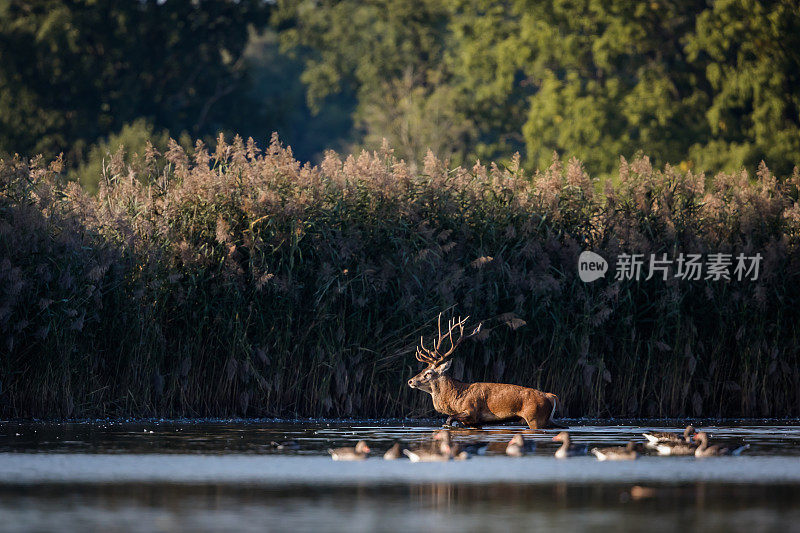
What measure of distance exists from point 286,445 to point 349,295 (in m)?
4.35

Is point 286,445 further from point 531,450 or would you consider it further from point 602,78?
point 602,78

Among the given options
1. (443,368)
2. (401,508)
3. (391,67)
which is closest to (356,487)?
(401,508)

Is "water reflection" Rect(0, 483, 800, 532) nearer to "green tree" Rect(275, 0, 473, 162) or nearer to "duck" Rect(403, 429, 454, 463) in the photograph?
"duck" Rect(403, 429, 454, 463)

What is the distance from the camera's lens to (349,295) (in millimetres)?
17938

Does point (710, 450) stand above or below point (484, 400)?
below

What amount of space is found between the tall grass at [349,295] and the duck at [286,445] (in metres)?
3.48

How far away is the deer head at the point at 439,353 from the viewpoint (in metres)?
16.4

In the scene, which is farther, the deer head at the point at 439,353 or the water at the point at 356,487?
the deer head at the point at 439,353

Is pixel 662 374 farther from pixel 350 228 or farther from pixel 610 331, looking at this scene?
pixel 350 228

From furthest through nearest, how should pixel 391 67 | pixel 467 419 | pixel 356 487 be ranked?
pixel 391 67 < pixel 467 419 < pixel 356 487

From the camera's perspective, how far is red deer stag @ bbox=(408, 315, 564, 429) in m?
15.9

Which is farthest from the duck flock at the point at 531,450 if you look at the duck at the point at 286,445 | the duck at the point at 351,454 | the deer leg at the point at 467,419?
the deer leg at the point at 467,419

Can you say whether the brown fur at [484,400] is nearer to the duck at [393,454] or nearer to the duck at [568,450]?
the duck at [568,450]

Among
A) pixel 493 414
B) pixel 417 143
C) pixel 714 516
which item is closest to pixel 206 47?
pixel 417 143
